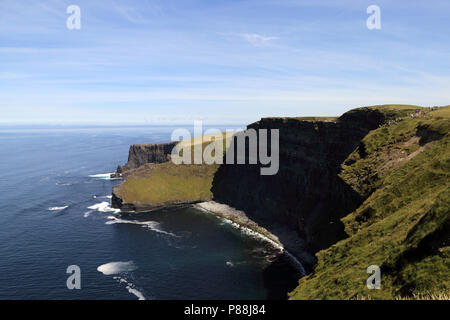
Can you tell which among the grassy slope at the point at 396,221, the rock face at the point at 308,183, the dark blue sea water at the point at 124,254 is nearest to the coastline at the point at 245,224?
the rock face at the point at 308,183

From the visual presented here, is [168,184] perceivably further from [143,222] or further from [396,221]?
[396,221]

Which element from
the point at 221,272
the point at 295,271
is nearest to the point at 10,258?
the point at 221,272

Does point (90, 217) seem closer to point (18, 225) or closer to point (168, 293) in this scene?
point (18, 225)

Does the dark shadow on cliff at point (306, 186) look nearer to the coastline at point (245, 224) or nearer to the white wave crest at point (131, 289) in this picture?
the coastline at point (245, 224)

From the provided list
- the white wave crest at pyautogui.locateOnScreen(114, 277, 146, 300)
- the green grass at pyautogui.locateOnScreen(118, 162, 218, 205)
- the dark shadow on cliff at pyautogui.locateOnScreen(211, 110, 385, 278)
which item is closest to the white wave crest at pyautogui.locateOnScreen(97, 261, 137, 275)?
the white wave crest at pyautogui.locateOnScreen(114, 277, 146, 300)
